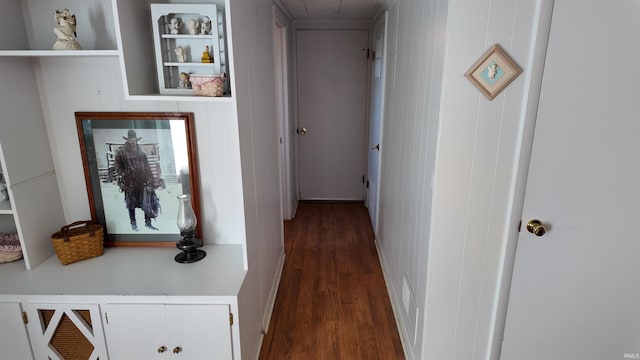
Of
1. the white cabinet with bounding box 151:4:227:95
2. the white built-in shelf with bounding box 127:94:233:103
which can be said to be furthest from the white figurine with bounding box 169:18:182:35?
the white built-in shelf with bounding box 127:94:233:103

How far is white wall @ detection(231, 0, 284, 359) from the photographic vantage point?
5.39 feet

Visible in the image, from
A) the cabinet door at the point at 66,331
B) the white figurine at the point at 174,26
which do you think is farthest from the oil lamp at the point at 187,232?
the white figurine at the point at 174,26

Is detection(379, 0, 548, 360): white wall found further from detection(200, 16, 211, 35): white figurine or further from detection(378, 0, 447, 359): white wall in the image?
detection(200, 16, 211, 35): white figurine

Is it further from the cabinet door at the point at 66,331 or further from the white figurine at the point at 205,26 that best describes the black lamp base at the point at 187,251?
the white figurine at the point at 205,26

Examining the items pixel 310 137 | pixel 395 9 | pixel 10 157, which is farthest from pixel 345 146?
pixel 10 157

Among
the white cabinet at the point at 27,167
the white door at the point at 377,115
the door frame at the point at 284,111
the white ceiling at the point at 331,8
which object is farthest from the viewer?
the door frame at the point at 284,111

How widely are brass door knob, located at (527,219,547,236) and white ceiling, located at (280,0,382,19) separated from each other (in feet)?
7.57

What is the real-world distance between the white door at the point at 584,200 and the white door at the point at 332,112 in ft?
9.87

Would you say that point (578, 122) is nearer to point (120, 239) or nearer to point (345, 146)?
point (120, 239)

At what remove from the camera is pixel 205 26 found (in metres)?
1.57

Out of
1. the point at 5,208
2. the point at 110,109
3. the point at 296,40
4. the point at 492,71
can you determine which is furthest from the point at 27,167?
the point at 296,40

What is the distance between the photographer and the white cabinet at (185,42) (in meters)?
1.52

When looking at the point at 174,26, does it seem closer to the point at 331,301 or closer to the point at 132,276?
the point at 132,276

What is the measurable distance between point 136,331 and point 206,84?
111cm
